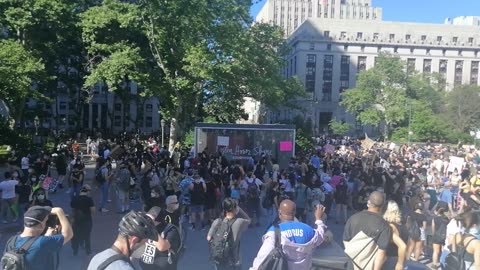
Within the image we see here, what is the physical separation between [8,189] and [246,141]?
13589 mm

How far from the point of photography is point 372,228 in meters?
5.00

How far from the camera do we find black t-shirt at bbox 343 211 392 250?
4.96 meters

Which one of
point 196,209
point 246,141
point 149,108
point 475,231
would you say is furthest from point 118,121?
point 475,231

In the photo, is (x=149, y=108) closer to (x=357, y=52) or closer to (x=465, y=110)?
(x=357, y=52)

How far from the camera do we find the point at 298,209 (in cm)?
1245

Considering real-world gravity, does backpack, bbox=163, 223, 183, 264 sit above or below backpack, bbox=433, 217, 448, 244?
above

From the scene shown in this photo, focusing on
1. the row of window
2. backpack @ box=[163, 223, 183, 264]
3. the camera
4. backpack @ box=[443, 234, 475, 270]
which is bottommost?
backpack @ box=[443, 234, 475, 270]

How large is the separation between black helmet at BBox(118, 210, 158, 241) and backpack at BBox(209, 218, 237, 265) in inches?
89.0

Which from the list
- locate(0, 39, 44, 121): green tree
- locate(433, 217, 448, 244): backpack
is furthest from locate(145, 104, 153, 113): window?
locate(433, 217, 448, 244): backpack

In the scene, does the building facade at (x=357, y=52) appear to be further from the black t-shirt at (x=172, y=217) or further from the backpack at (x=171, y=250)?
the backpack at (x=171, y=250)

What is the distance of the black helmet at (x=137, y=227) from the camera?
11.5ft

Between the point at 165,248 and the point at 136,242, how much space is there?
135 centimetres

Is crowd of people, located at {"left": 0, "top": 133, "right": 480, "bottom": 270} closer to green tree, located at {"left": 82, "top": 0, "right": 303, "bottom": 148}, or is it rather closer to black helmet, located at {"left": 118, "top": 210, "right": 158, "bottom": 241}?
black helmet, located at {"left": 118, "top": 210, "right": 158, "bottom": 241}

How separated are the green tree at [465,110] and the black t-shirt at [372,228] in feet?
223
